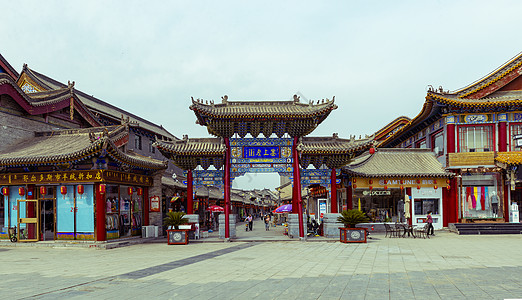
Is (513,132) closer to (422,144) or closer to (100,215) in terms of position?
(422,144)

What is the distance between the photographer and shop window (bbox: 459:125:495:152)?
93.3 ft

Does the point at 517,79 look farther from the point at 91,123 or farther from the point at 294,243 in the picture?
the point at 91,123

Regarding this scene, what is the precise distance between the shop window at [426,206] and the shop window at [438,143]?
362 cm

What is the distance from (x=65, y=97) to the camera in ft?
87.5

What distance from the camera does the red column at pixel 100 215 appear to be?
2041cm

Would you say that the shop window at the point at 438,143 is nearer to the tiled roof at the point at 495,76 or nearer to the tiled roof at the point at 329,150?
the tiled roof at the point at 495,76

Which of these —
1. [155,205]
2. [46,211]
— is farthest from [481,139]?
[46,211]

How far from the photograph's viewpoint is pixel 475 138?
28562 millimetres

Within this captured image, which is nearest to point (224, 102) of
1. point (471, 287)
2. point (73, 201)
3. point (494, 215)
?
point (73, 201)

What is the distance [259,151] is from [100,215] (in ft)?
29.4

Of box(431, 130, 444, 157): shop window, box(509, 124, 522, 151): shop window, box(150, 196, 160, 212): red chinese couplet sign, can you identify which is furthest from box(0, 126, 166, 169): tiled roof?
box(509, 124, 522, 151): shop window

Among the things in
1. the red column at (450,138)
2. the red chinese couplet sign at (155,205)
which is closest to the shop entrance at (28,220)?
the red chinese couplet sign at (155,205)

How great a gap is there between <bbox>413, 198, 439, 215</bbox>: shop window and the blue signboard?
11.3m

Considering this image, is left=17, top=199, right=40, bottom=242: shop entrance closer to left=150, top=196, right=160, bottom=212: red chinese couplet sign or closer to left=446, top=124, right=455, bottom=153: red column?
left=150, top=196, right=160, bottom=212: red chinese couplet sign
